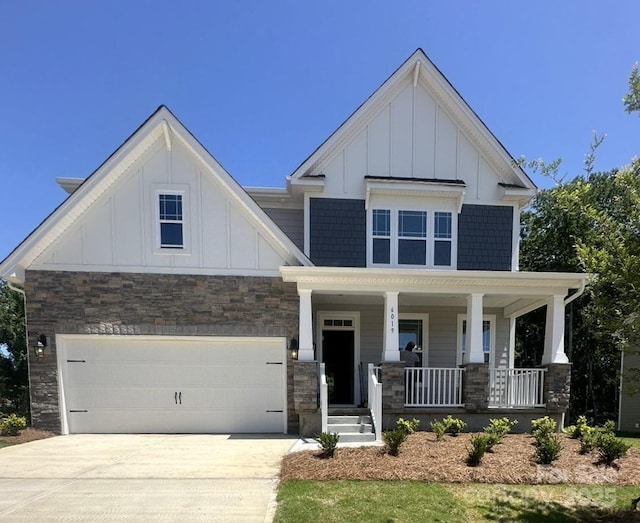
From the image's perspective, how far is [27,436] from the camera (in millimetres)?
8289

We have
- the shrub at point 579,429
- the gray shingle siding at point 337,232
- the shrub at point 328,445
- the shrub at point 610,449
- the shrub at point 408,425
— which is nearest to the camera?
the shrub at point 610,449

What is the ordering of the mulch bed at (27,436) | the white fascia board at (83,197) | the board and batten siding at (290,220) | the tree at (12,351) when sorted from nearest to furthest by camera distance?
1. the mulch bed at (27,436)
2. the white fascia board at (83,197)
3. the board and batten siding at (290,220)
4. the tree at (12,351)

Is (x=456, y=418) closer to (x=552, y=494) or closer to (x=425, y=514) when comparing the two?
(x=552, y=494)

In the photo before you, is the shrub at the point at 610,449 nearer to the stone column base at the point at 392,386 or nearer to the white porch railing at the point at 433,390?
the white porch railing at the point at 433,390

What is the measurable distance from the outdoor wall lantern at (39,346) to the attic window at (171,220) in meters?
3.38

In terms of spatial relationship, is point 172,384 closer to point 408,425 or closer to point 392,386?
point 392,386

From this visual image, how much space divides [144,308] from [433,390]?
6.91 m

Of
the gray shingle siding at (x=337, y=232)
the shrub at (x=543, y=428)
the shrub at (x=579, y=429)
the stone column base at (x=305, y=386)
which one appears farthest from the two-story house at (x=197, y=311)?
the gray shingle siding at (x=337, y=232)

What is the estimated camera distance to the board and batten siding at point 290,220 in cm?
1111

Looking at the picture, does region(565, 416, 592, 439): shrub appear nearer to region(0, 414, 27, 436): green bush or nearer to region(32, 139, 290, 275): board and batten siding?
region(32, 139, 290, 275): board and batten siding

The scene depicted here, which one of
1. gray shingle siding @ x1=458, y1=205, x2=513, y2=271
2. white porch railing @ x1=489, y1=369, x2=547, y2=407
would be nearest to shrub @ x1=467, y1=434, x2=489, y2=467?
white porch railing @ x1=489, y1=369, x2=547, y2=407

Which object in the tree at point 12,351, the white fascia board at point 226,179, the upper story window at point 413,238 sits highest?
the white fascia board at point 226,179

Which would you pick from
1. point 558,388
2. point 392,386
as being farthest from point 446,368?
point 558,388

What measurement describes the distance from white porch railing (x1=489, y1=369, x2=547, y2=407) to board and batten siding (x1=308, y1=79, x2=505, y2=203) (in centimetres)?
456
